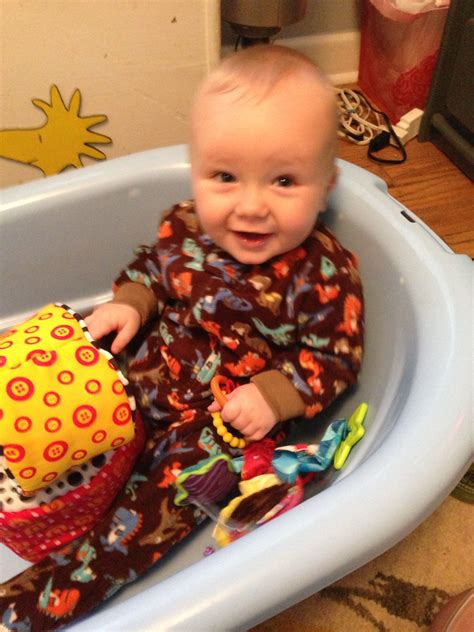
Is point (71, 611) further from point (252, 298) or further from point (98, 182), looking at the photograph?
point (98, 182)

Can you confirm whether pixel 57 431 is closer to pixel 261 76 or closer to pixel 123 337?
pixel 123 337

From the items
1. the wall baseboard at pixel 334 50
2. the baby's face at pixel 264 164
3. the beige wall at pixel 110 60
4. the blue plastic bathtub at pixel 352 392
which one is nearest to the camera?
the blue plastic bathtub at pixel 352 392

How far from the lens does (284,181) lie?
66cm

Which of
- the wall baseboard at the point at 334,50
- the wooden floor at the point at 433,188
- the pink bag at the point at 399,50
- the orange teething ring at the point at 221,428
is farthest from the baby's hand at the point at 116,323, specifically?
the wall baseboard at the point at 334,50

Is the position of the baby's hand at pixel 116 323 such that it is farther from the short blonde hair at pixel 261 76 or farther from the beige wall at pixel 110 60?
the beige wall at pixel 110 60

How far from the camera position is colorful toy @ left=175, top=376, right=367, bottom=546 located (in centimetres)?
70

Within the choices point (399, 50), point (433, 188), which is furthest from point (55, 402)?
point (399, 50)

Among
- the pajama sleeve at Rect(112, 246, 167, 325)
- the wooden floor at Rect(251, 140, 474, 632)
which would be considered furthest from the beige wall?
the wooden floor at Rect(251, 140, 474, 632)

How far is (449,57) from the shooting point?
1.38 metres

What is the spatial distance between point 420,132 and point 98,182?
957mm

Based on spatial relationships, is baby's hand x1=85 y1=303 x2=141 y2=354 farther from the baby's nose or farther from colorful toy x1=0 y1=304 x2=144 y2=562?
the baby's nose

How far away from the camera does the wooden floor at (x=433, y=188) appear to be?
132 centimetres

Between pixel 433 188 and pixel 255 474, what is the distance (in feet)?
3.08

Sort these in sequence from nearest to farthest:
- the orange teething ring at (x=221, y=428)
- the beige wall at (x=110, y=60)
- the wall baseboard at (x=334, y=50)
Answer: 1. the orange teething ring at (x=221, y=428)
2. the beige wall at (x=110, y=60)
3. the wall baseboard at (x=334, y=50)
